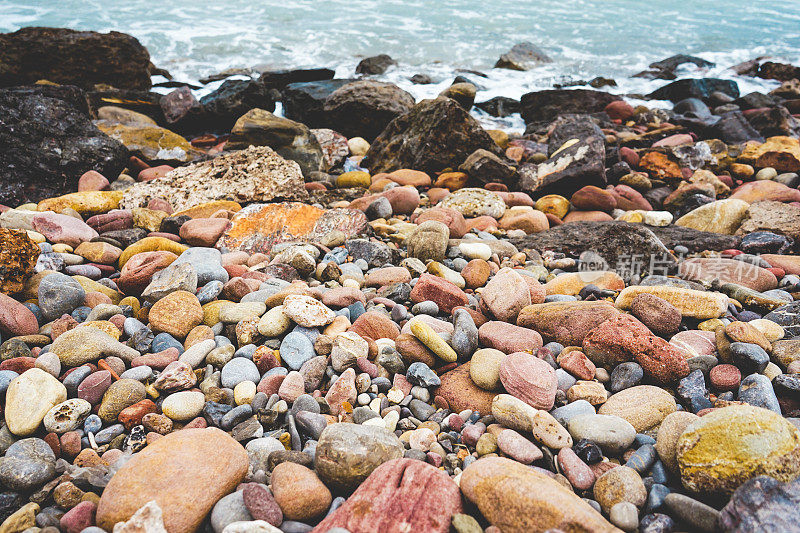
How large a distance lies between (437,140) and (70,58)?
9840 mm

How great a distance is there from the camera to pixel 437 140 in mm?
6711

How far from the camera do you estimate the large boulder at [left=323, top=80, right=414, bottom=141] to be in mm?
8367

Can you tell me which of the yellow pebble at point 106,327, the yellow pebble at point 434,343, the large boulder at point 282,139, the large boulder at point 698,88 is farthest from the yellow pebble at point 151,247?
the large boulder at point 698,88

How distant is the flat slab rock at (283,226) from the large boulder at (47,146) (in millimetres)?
2857

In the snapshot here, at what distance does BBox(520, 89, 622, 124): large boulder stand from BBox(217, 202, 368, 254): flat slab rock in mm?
8122

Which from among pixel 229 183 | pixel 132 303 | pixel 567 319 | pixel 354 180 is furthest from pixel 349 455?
pixel 354 180

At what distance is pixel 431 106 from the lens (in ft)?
22.8

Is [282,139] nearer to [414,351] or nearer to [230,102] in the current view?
[230,102]

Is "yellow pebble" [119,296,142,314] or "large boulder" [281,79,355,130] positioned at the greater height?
"large boulder" [281,79,355,130]

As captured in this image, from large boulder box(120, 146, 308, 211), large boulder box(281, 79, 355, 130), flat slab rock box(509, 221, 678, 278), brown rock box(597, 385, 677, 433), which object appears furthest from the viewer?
large boulder box(281, 79, 355, 130)

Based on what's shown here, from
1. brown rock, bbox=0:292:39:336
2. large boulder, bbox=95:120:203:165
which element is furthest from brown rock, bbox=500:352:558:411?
large boulder, bbox=95:120:203:165

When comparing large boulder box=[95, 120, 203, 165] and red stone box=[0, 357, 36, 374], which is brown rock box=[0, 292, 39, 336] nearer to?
red stone box=[0, 357, 36, 374]

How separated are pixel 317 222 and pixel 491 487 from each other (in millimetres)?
3332

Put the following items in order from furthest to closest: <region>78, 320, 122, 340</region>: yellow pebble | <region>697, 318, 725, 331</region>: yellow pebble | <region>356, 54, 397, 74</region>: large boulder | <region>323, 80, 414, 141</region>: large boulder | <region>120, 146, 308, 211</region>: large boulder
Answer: <region>356, 54, 397, 74</region>: large boulder
<region>323, 80, 414, 141</region>: large boulder
<region>120, 146, 308, 211</region>: large boulder
<region>697, 318, 725, 331</region>: yellow pebble
<region>78, 320, 122, 340</region>: yellow pebble
